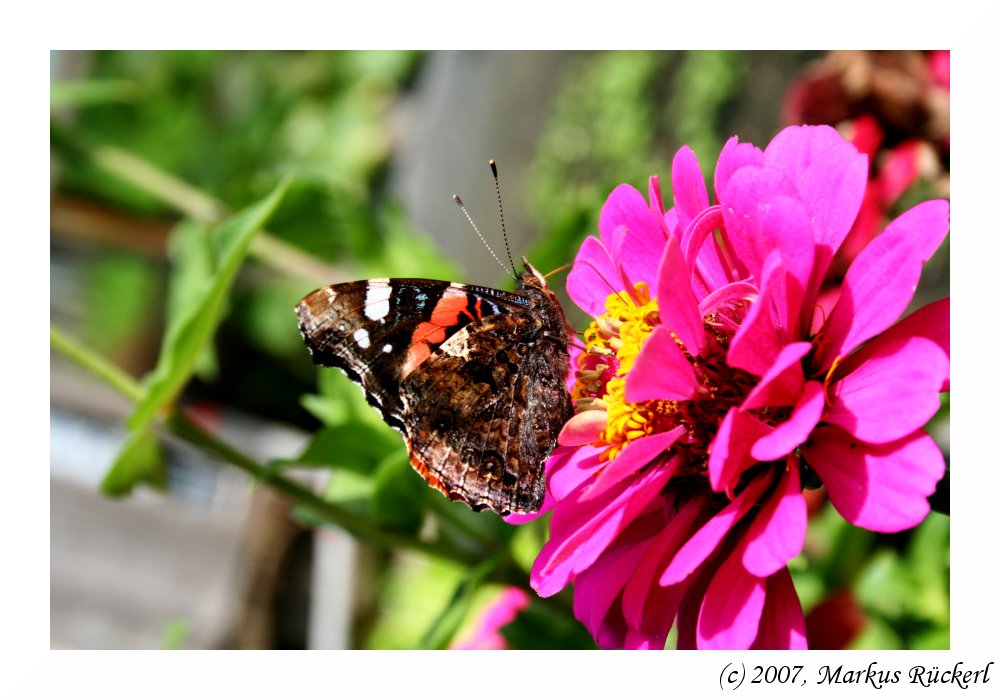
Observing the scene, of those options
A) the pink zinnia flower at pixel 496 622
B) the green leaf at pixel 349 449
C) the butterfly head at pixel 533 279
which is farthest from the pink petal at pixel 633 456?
the pink zinnia flower at pixel 496 622

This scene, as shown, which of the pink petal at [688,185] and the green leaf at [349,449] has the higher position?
the pink petal at [688,185]

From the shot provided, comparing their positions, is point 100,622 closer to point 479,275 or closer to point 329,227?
point 329,227

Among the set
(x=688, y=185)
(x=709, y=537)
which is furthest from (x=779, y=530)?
(x=688, y=185)

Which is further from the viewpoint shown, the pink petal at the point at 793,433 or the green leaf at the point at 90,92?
the green leaf at the point at 90,92

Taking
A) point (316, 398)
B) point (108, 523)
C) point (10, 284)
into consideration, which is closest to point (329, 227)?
point (316, 398)

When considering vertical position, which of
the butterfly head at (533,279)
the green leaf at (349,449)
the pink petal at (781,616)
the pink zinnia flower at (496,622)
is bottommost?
the pink zinnia flower at (496,622)

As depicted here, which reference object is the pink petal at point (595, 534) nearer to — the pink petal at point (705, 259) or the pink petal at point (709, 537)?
the pink petal at point (709, 537)

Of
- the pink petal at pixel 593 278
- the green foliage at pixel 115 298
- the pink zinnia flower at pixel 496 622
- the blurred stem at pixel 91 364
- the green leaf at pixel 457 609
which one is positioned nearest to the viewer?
the pink petal at pixel 593 278
